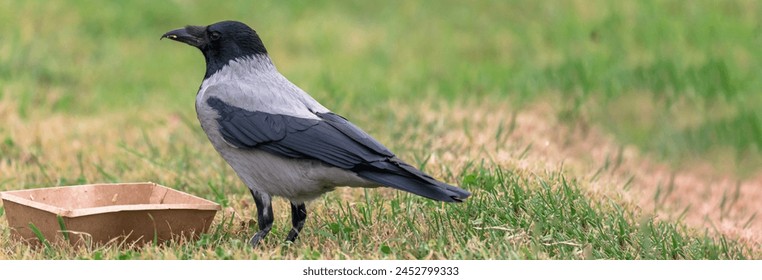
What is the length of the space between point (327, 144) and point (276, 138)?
26 centimetres

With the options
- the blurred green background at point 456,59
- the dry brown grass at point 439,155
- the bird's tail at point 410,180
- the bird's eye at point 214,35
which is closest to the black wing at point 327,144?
the bird's tail at point 410,180

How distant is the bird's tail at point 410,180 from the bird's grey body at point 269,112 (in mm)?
92

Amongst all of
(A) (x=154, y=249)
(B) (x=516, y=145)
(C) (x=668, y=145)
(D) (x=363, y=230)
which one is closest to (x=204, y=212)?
(A) (x=154, y=249)

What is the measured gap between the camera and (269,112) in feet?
16.7

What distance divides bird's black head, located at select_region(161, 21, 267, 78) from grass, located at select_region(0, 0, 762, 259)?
2.75 feet

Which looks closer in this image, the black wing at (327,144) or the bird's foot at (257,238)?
the black wing at (327,144)

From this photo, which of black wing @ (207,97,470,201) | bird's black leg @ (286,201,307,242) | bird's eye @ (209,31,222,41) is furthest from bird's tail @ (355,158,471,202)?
Result: bird's eye @ (209,31,222,41)

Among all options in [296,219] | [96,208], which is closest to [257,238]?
[296,219]

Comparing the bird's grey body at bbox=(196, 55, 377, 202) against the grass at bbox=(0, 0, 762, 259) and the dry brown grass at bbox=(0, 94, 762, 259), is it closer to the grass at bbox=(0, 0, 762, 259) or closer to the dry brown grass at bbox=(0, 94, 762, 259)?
the grass at bbox=(0, 0, 762, 259)

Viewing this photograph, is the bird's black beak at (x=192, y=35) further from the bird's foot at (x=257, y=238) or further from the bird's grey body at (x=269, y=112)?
the bird's foot at (x=257, y=238)

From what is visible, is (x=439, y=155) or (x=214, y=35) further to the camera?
(x=439, y=155)

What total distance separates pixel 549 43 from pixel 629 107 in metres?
1.82

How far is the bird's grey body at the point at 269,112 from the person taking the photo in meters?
4.97

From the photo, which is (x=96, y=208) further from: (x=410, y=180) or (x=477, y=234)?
(x=477, y=234)
